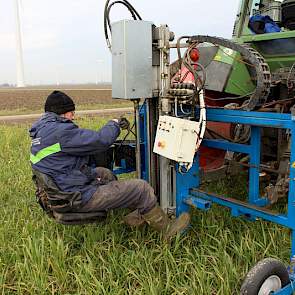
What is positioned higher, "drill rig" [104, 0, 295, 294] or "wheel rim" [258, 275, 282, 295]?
"drill rig" [104, 0, 295, 294]

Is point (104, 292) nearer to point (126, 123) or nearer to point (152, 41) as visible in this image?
point (126, 123)

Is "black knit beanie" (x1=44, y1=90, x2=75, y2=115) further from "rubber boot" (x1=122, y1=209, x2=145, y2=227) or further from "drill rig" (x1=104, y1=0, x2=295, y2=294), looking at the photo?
"rubber boot" (x1=122, y1=209, x2=145, y2=227)

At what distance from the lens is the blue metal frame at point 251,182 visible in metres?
2.43

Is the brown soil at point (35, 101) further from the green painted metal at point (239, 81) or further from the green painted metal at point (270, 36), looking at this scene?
the green painted metal at point (239, 81)

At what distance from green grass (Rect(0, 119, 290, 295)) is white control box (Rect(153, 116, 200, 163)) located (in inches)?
26.5

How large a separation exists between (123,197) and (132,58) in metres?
1.00

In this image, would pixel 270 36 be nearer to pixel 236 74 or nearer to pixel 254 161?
pixel 236 74

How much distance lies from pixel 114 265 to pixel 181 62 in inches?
60.4

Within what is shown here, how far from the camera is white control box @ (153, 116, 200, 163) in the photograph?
2742 mm

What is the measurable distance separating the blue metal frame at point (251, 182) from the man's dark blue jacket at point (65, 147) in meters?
0.72

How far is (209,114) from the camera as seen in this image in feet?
9.89

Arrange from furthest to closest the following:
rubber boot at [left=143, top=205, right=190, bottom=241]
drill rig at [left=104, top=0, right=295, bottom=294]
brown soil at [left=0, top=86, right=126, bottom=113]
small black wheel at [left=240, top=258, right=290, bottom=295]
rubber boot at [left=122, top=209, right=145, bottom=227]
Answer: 1. brown soil at [left=0, top=86, right=126, bottom=113]
2. rubber boot at [left=122, top=209, right=145, bottom=227]
3. rubber boot at [left=143, top=205, right=190, bottom=241]
4. drill rig at [left=104, top=0, right=295, bottom=294]
5. small black wheel at [left=240, top=258, right=290, bottom=295]

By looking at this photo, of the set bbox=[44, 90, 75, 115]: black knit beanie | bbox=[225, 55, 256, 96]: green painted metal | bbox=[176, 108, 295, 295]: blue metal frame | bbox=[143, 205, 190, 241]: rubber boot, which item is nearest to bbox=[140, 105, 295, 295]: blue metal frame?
bbox=[176, 108, 295, 295]: blue metal frame

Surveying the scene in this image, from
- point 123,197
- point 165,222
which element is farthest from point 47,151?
point 165,222
